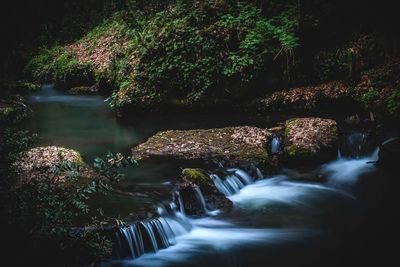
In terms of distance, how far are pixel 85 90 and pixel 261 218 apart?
1387 cm

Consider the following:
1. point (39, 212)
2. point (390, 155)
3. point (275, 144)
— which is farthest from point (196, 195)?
point (390, 155)

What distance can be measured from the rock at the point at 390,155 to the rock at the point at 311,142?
99 cm

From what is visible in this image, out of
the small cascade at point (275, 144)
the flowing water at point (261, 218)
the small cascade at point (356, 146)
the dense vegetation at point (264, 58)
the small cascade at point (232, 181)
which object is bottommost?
the flowing water at point (261, 218)

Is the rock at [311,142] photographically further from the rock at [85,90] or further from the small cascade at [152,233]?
the rock at [85,90]

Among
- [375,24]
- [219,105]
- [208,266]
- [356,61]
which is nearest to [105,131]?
[219,105]

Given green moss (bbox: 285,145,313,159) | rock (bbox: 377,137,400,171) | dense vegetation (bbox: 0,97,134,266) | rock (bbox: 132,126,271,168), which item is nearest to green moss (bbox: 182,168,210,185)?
rock (bbox: 132,126,271,168)

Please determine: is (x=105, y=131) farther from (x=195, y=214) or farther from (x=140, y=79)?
(x=195, y=214)

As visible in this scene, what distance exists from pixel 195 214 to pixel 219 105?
6394mm

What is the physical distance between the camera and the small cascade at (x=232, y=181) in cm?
794

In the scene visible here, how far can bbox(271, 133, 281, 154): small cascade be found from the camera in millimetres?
9344

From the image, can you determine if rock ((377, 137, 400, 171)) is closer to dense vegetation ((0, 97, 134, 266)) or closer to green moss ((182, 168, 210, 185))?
green moss ((182, 168, 210, 185))

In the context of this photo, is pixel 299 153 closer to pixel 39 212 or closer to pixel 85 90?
pixel 39 212

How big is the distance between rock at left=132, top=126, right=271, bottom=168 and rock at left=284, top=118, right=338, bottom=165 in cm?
56

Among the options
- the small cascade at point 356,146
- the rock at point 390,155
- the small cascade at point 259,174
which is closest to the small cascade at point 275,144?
the small cascade at point 259,174
